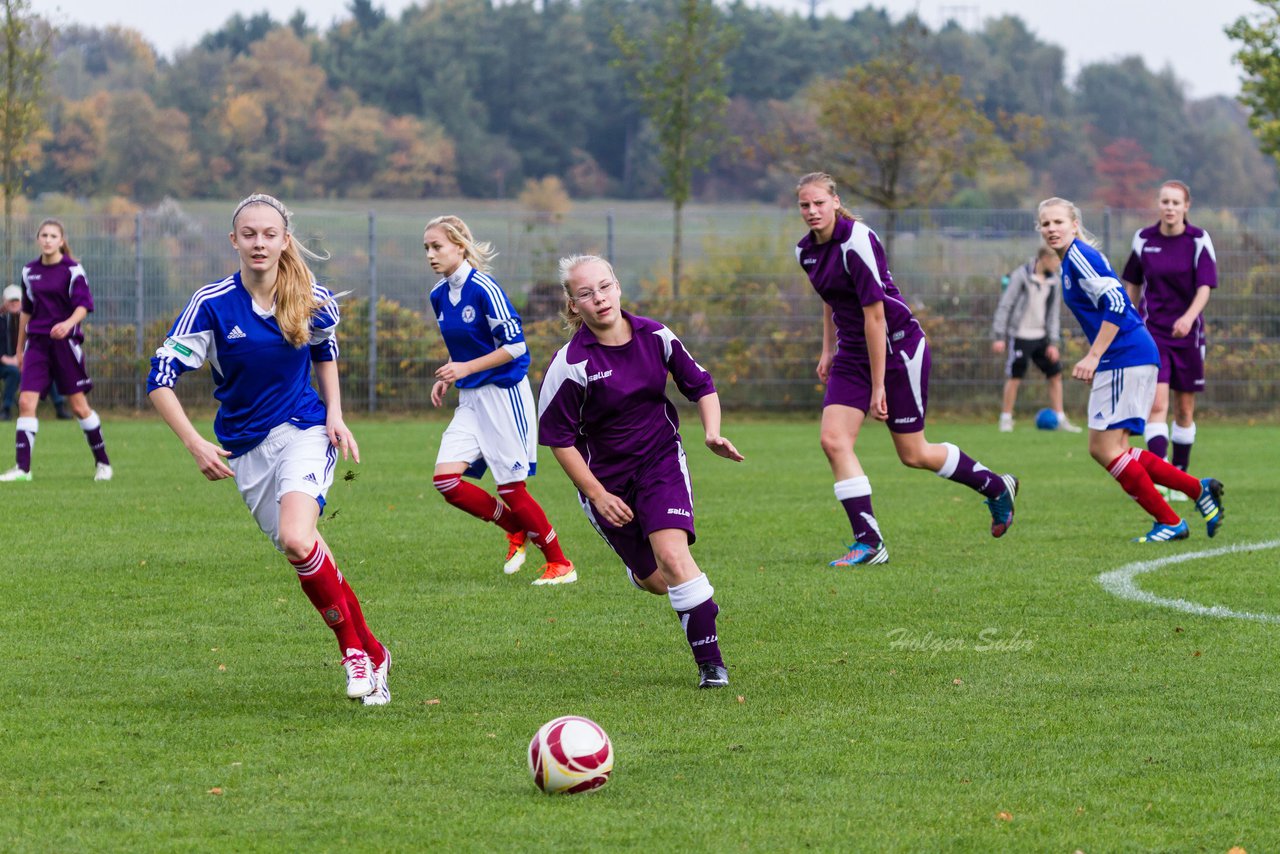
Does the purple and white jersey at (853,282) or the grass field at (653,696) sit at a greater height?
the purple and white jersey at (853,282)

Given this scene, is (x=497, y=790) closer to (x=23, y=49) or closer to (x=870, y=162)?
(x=23, y=49)

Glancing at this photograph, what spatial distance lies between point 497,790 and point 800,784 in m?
0.87

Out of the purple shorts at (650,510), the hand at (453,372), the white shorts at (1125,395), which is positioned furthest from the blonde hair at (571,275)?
the white shorts at (1125,395)

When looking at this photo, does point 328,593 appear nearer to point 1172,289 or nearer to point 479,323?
point 479,323

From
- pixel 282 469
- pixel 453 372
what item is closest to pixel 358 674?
pixel 282 469

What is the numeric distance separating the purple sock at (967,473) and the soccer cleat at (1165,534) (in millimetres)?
1085

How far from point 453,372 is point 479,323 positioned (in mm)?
550

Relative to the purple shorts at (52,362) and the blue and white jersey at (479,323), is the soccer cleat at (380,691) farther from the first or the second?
the purple shorts at (52,362)

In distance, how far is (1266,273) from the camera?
2242 centimetres

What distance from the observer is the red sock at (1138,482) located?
9766mm

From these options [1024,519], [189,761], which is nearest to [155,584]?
[189,761]

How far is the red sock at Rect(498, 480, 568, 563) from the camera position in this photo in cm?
891

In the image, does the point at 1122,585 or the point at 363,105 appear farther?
the point at 363,105

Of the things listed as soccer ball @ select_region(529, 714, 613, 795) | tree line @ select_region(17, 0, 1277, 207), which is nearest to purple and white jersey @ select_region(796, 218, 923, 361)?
soccer ball @ select_region(529, 714, 613, 795)
